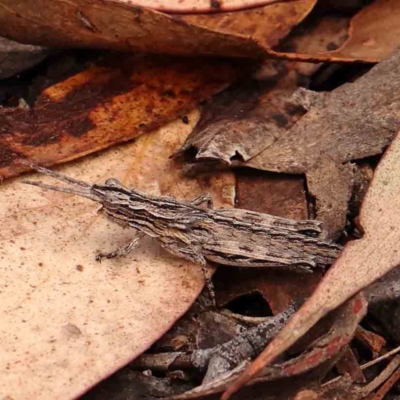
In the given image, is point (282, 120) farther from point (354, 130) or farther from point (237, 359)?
point (237, 359)

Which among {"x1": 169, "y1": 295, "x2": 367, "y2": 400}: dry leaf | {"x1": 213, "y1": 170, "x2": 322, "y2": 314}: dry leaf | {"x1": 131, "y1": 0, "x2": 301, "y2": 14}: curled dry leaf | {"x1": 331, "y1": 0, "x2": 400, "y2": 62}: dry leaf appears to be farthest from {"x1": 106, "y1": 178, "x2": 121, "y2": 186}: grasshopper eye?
{"x1": 331, "y1": 0, "x2": 400, "y2": 62}: dry leaf

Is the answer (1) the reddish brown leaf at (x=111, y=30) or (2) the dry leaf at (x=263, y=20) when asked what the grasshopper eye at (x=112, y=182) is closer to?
(1) the reddish brown leaf at (x=111, y=30)

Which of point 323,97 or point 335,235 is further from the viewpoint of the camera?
point 323,97

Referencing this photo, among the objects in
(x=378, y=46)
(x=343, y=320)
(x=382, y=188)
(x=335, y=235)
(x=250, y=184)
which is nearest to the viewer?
(x=343, y=320)

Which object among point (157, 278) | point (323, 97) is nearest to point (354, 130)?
point (323, 97)

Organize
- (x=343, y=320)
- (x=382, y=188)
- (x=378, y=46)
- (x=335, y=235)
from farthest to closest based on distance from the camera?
(x=378, y=46) < (x=335, y=235) < (x=382, y=188) < (x=343, y=320)

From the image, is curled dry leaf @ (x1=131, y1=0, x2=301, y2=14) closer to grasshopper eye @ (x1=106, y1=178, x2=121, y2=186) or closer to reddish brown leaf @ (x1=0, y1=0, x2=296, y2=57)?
reddish brown leaf @ (x1=0, y1=0, x2=296, y2=57)

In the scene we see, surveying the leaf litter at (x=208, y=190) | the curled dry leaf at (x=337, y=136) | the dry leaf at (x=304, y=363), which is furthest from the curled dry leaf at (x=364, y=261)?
the curled dry leaf at (x=337, y=136)
